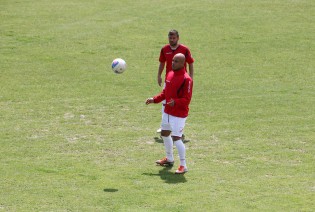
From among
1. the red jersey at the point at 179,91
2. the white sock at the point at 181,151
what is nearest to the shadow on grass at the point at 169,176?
the white sock at the point at 181,151

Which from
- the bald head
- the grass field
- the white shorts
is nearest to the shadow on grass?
the grass field

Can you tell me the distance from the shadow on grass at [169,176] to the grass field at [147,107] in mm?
41

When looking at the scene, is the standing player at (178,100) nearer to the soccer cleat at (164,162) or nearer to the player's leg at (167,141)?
the player's leg at (167,141)

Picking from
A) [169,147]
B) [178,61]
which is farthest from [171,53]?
[169,147]

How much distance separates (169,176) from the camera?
1309 cm

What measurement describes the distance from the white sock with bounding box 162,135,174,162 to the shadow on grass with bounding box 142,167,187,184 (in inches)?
9.7

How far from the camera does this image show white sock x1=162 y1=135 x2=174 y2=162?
44.6 feet

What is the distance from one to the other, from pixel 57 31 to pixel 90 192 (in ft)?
51.5

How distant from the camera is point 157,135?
15.9 meters

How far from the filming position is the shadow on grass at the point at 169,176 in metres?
Answer: 12.8

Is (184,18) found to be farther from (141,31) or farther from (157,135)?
(157,135)

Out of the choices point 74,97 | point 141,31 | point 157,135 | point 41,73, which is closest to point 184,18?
point 141,31

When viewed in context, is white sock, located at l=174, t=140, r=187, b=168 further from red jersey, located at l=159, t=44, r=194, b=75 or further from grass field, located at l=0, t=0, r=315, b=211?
red jersey, located at l=159, t=44, r=194, b=75

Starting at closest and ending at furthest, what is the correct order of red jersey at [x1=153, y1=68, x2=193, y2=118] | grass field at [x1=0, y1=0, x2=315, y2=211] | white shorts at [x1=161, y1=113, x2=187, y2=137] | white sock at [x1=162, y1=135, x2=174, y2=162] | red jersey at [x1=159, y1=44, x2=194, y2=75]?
grass field at [x1=0, y1=0, x2=315, y2=211]
red jersey at [x1=153, y1=68, x2=193, y2=118]
white shorts at [x1=161, y1=113, x2=187, y2=137]
white sock at [x1=162, y1=135, x2=174, y2=162]
red jersey at [x1=159, y1=44, x2=194, y2=75]
